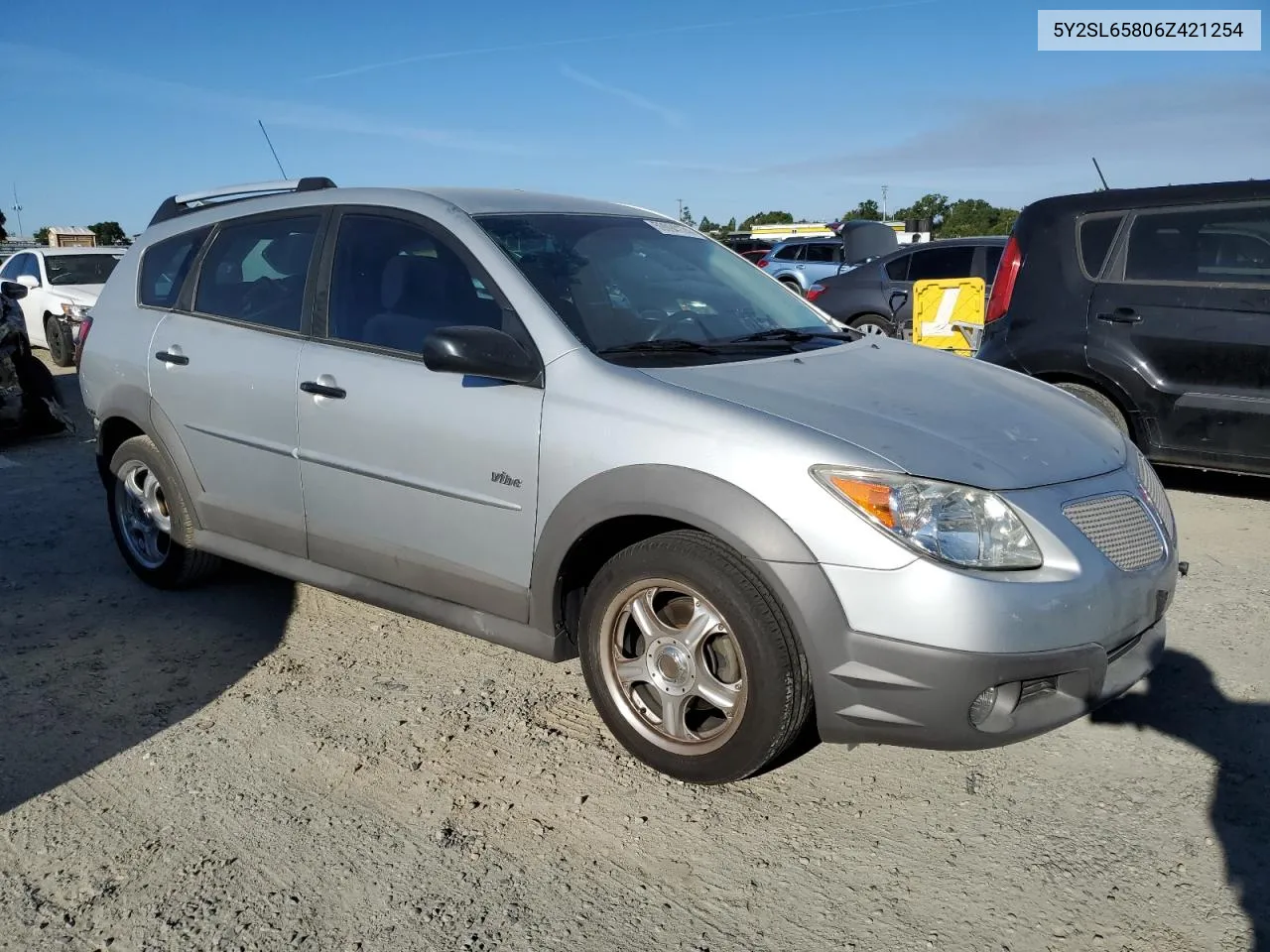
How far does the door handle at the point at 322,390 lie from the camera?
3785 millimetres

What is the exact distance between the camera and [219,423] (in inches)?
169

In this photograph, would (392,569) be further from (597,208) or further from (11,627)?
(11,627)

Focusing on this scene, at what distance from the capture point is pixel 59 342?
43.5ft

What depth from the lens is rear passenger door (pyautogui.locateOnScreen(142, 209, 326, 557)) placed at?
405 cm

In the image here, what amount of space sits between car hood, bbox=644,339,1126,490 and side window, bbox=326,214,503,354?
2.66 ft

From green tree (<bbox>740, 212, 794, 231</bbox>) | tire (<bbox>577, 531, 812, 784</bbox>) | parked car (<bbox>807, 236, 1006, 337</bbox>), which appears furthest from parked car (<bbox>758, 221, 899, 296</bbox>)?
green tree (<bbox>740, 212, 794, 231</bbox>)

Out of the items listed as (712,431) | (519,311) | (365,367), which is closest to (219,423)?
(365,367)

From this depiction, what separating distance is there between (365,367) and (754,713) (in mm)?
1824

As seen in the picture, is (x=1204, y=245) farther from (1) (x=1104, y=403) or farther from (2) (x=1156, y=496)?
(2) (x=1156, y=496)

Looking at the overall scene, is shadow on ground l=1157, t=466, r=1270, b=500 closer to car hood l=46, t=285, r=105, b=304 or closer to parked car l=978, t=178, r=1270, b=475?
parked car l=978, t=178, r=1270, b=475

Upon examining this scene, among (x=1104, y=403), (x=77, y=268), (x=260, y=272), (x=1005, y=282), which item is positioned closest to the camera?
(x=260, y=272)

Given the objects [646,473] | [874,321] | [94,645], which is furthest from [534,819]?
[874,321]

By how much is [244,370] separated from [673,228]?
1790mm

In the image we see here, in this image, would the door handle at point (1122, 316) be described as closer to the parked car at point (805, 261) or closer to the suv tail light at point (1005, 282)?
the suv tail light at point (1005, 282)
